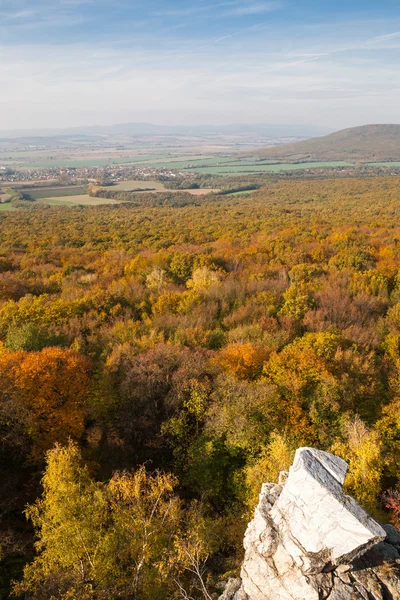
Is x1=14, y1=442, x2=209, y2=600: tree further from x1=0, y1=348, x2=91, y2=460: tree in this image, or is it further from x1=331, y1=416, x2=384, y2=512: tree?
x1=331, y1=416, x2=384, y2=512: tree

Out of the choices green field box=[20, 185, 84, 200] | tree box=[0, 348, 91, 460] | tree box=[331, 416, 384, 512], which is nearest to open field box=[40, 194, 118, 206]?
green field box=[20, 185, 84, 200]

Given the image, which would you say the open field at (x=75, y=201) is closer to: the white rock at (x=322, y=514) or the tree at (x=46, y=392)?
the tree at (x=46, y=392)

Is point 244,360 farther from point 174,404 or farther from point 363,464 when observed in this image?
point 363,464

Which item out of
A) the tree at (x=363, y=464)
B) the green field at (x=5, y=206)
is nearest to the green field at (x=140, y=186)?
the green field at (x=5, y=206)

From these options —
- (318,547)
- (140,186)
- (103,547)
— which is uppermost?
(140,186)

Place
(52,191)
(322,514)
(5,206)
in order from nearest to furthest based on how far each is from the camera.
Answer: (322,514) → (5,206) → (52,191)

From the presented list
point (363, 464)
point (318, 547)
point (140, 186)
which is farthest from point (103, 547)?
point (140, 186)
